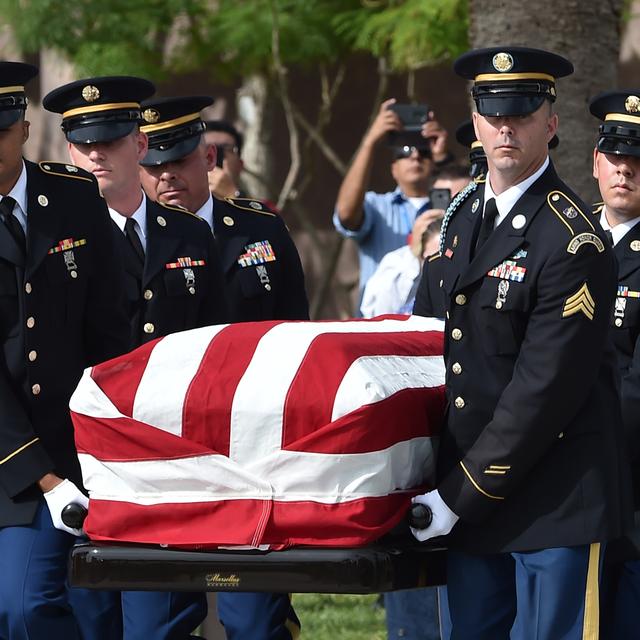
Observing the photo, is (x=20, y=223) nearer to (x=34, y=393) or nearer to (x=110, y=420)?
(x=34, y=393)

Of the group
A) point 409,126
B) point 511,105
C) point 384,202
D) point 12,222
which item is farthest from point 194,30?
point 511,105

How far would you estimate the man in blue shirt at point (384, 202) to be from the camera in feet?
27.0

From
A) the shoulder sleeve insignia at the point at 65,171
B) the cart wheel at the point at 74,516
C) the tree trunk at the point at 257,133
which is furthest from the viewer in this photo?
the tree trunk at the point at 257,133

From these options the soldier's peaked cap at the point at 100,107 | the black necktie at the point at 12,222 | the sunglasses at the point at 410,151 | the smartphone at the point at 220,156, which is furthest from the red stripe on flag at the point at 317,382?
the sunglasses at the point at 410,151

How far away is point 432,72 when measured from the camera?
12703 mm

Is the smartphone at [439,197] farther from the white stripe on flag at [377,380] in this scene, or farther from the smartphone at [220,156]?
the white stripe on flag at [377,380]

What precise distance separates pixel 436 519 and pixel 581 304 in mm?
678

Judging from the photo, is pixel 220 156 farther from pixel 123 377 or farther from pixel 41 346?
pixel 123 377

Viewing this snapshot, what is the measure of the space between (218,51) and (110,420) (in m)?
8.04

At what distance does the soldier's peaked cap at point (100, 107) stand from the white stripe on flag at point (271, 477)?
1.50 meters

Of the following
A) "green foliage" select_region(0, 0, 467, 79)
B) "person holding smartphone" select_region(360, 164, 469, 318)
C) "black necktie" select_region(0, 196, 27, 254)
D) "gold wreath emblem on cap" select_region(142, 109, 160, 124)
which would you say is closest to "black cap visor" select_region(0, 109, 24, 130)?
"black necktie" select_region(0, 196, 27, 254)

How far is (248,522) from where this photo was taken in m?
4.21

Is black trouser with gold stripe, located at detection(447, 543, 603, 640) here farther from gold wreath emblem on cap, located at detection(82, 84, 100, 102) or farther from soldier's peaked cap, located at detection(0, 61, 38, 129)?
gold wreath emblem on cap, located at detection(82, 84, 100, 102)

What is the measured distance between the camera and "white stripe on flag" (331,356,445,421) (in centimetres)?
416
